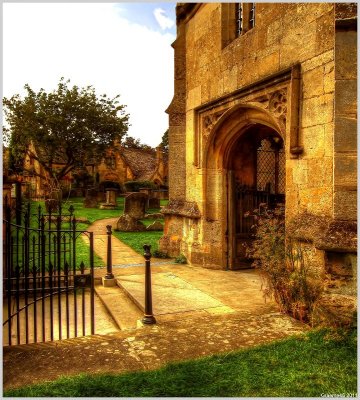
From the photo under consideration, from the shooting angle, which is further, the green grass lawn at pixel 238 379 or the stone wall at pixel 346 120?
the stone wall at pixel 346 120

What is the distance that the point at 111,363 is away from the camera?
3420 mm

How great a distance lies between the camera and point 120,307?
6000 mm

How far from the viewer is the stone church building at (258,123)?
428cm

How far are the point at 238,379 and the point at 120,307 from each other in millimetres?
3261

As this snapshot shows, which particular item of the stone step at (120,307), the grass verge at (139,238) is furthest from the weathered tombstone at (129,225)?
the stone step at (120,307)

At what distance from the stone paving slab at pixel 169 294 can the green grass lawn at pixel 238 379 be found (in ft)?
6.40

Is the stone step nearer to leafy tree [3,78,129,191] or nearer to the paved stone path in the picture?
the paved stone path

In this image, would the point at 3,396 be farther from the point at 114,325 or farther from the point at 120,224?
the point at 120,224

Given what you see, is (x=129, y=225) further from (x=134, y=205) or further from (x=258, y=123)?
(x=258, y=123)

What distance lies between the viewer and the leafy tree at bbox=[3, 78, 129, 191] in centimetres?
2498

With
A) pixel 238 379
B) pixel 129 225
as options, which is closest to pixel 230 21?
pixel 238 379

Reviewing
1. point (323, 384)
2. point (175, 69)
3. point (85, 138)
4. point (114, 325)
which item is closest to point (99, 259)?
point (114, 325)

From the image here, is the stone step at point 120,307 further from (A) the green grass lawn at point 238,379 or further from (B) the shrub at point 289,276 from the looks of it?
(B) the shrub at point 289,276

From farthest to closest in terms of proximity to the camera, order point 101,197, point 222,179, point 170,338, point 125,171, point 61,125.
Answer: point 125,171 < point 101,197 < point 61,125 < point 222,179 < point 170,338
